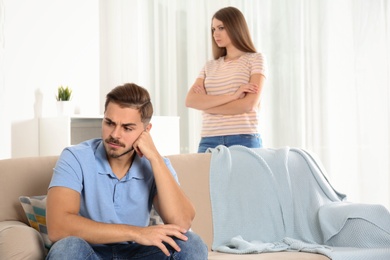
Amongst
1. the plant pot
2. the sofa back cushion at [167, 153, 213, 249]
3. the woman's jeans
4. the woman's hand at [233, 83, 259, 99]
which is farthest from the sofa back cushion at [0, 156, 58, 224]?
the plant pot

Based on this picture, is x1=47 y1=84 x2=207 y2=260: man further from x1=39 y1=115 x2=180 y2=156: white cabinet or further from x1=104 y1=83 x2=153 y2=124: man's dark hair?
x1=39 y1=115 x2=180 y2=156: white cabinet

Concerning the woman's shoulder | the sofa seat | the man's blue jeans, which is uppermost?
the woman's shoulder

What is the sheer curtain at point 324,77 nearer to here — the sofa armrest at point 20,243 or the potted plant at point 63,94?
the potted plant at point 63,94

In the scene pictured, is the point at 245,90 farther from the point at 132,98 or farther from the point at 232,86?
the point at 132,98

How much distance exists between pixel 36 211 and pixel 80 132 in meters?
2.43

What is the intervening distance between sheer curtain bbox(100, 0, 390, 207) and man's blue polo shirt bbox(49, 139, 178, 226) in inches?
90.8

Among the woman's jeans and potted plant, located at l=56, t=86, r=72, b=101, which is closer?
the woman's jeans

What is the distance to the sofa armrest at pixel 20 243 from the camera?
7.52ft

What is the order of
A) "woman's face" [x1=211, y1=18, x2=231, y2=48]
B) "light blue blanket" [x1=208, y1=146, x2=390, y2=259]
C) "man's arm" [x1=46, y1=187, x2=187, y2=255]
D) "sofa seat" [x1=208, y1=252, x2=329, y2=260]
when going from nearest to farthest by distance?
"man's arm" [x1=46, y1=187, x2=187, y2=255]
"sofa seat" [x1=208, y1=252, x2=329, y2=260]
"light blue blanket" [x1=208, y1=146, x2=390, y2=259]
"woman's face" [x1=211, y1=18, x2=231, y2=48]

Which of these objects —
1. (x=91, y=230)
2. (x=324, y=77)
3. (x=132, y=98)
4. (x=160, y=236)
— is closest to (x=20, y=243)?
(x=91, y=230)

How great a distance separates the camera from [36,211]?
2.65m

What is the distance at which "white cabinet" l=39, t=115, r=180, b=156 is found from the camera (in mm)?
4832

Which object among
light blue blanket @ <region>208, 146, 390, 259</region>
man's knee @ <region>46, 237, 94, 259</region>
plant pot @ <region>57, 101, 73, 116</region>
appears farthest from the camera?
plant pot @ <region>57, 101, 73, 116</region>

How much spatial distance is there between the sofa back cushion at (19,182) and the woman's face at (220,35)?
1.25 meters
